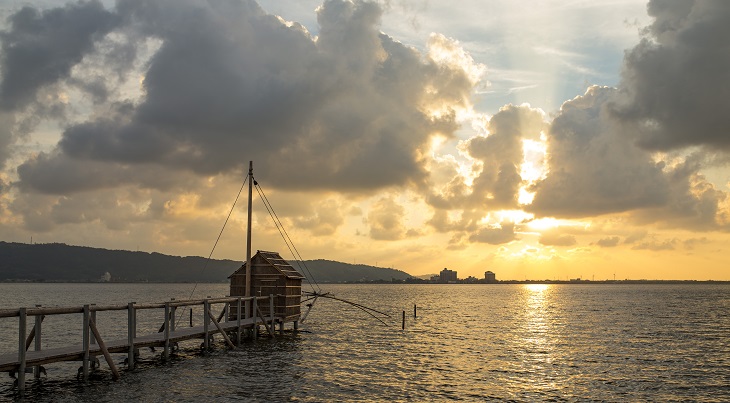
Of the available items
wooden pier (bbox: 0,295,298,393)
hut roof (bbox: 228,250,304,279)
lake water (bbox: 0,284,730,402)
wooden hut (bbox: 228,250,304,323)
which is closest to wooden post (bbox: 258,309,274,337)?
wooden pier (bbox: 0,295,298,393)

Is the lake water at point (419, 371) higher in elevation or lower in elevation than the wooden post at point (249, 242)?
lower

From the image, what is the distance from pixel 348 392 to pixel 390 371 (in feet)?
19.6

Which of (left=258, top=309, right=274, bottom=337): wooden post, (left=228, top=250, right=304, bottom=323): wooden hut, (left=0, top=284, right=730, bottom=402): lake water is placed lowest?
(left=0, top=284, right=730, bottom=402): lake water

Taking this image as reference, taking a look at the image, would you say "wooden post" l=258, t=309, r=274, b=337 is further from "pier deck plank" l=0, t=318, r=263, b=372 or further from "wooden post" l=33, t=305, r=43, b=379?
"wooden post" l=33, t=305, r=43, b=379

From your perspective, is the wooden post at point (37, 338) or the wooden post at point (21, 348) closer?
the wooden post at point (21, 348)

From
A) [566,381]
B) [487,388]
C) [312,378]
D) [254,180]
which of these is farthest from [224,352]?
[566,381]

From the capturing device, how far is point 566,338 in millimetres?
53438

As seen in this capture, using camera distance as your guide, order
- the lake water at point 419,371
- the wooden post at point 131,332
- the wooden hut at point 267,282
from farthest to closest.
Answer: the wooden hut at point 267,282
the wooden post at point 131,332
the lake water at point 419,371

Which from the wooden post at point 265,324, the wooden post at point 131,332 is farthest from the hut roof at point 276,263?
the wooden post at point 131,332

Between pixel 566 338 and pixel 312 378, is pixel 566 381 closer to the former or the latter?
pixel 312 378

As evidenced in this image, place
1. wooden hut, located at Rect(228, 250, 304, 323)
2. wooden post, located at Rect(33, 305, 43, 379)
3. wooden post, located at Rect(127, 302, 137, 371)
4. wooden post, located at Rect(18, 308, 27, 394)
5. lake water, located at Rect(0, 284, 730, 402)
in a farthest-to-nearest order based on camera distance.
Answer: wooden hut, located at Rect(228, 250, 304, 323) < wooden post, located at Rect(127, 302, 137, 371) < wooden post, located at Rect(33, 305, 43, 379) < lake water, located at Rect(0, 284, 730, 402) < wooden post, located at Rect(18, 308, 27, 394)

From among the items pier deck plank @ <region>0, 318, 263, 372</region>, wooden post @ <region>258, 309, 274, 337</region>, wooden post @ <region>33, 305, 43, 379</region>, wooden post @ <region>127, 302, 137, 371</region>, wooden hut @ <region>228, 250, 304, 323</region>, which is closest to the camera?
pier deck plank @ <region>0, 318, 263, 372</region>

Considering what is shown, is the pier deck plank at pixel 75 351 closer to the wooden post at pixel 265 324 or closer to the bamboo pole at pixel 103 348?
the bamboo pole at pixel 103 348

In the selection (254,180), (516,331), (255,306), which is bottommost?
(516,331)
